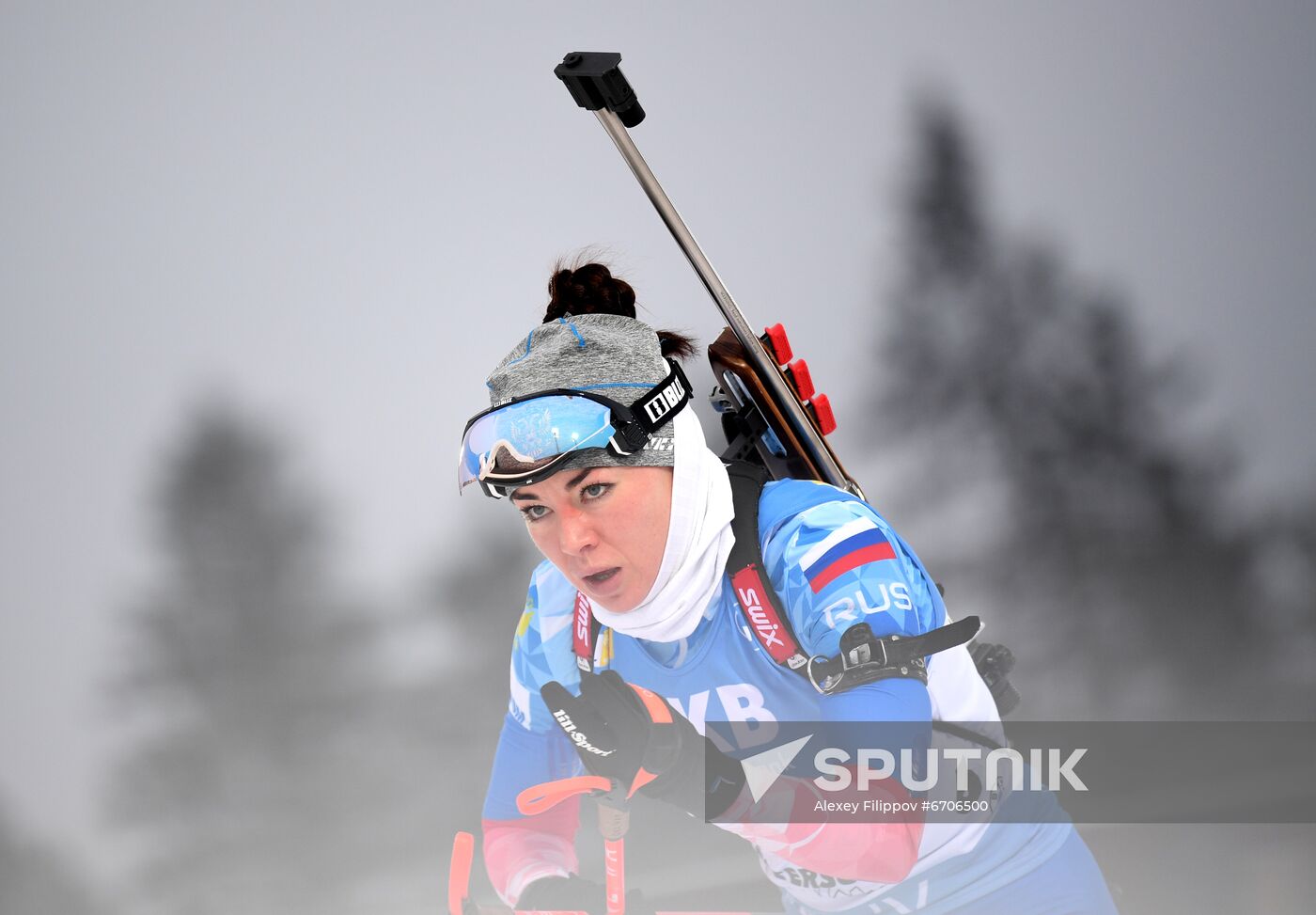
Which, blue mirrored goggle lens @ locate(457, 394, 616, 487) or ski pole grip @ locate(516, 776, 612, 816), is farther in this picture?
ski pole grip @ locate(516, 776, 612, 816)

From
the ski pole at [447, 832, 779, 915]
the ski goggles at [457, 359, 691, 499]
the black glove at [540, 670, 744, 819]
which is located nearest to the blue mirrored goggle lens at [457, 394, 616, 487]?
the ski goggles at [457, 359, 691, 499]

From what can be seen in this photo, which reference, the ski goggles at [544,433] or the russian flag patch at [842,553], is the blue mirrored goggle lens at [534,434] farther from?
the russian flag patch at [842,553]

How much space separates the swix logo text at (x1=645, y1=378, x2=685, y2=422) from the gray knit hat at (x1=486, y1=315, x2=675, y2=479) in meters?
0.02

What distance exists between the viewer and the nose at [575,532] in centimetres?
157

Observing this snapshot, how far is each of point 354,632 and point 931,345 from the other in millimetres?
2083

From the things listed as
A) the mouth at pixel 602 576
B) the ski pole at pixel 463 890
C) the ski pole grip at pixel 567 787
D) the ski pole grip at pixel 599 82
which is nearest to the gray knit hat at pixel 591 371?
the mouth at pixel 602 576

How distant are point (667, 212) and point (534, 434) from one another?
377mm

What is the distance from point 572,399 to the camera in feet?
5.17

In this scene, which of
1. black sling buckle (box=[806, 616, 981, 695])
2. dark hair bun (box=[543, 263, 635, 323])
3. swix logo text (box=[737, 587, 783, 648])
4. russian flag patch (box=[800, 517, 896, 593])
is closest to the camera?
black sling buckle (box=[806, 616, 981, 695])

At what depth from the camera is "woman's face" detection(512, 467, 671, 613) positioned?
1583mm

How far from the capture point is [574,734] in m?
1.72

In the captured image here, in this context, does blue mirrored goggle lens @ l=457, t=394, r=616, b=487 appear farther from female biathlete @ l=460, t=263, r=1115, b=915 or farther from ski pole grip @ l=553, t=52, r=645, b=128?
ski pole grip @ l=553, t=52, r=645, b=128

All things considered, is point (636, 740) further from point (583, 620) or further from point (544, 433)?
point (544, 433)

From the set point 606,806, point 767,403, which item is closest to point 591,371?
point 767,403
